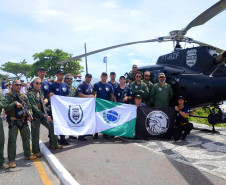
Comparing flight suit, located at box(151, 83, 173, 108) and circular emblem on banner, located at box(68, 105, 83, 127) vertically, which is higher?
flight suit, located at box(151, 83, 173, 108)

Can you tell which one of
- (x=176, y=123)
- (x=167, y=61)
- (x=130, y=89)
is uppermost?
(x=167, y=61)

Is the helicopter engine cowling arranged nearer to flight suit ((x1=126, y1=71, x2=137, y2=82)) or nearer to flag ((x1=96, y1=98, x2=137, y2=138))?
flag ((x1=96, y1=98, x2=137, y2=138))

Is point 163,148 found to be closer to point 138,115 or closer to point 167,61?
point 138,115

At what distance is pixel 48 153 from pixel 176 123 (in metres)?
3.87

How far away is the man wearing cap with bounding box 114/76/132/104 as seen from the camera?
24.1 ft

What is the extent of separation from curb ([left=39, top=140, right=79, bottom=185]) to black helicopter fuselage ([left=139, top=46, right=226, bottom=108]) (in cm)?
447

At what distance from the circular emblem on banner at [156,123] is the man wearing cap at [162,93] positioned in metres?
0.42

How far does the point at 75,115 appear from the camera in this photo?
20.9ft

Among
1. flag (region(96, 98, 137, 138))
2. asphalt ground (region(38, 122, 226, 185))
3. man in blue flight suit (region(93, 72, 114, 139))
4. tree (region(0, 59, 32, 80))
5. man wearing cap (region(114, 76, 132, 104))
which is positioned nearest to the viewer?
asphalt ground (region(38, 122, 226, 185))

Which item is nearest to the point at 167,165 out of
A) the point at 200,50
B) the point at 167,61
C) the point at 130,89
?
the point at 130,89

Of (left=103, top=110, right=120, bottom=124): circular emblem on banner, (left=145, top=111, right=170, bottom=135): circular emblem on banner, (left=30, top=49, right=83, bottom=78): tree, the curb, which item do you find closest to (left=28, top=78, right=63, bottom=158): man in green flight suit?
the curb

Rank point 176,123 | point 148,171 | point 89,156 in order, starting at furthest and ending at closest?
point 176,123 → point 89,156 → point 148,171

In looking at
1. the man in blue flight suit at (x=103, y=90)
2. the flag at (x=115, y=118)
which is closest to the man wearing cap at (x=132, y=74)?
the man in blue flight suit at (x=103, y=90)

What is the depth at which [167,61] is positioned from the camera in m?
8.15
